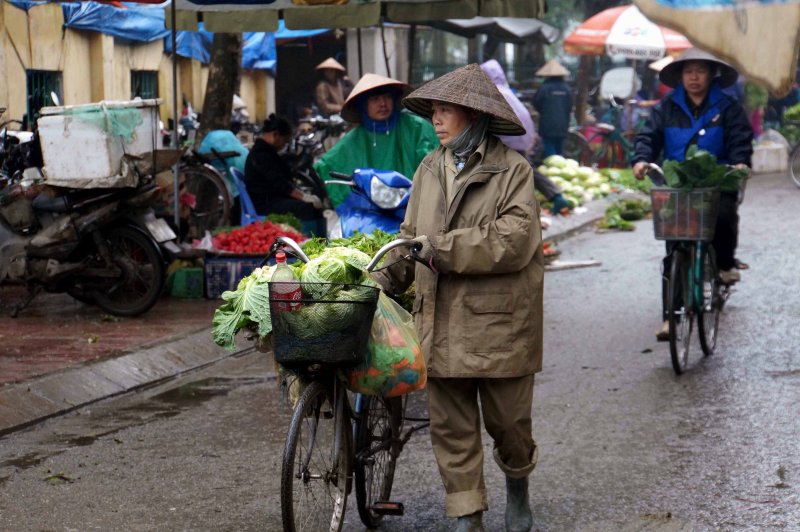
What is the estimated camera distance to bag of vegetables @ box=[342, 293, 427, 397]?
15.5ft

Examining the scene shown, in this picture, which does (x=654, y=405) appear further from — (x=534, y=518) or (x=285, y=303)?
(x=285, y=303)

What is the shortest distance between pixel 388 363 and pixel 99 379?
4055mm

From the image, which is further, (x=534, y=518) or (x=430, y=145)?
(x=430, y=145)

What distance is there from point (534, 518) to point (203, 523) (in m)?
1.41

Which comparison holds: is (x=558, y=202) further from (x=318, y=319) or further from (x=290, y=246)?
(x=318, y=319)

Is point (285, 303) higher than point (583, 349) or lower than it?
higher

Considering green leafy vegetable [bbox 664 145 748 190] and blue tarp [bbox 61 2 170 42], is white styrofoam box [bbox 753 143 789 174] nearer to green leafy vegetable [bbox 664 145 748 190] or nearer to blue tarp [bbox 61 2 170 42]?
blue tarp [bbox 61 2 170 42]

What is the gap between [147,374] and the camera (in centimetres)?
866

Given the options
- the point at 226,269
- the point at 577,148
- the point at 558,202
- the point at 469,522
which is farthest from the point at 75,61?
the point at 469,522

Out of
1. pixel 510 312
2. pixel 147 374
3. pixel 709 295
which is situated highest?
pixel 510 312

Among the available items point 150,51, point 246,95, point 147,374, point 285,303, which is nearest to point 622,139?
point 246,95

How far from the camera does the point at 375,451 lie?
524 centimetres

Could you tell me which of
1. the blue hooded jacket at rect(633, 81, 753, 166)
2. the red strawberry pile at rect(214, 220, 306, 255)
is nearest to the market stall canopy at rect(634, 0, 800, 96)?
the blue hooded jacket at rect(633, 81, 753, 166)

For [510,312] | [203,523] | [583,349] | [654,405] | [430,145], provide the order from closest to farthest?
[510,312] → [203,523] → [654,405] → [430,145] → [583,349]
